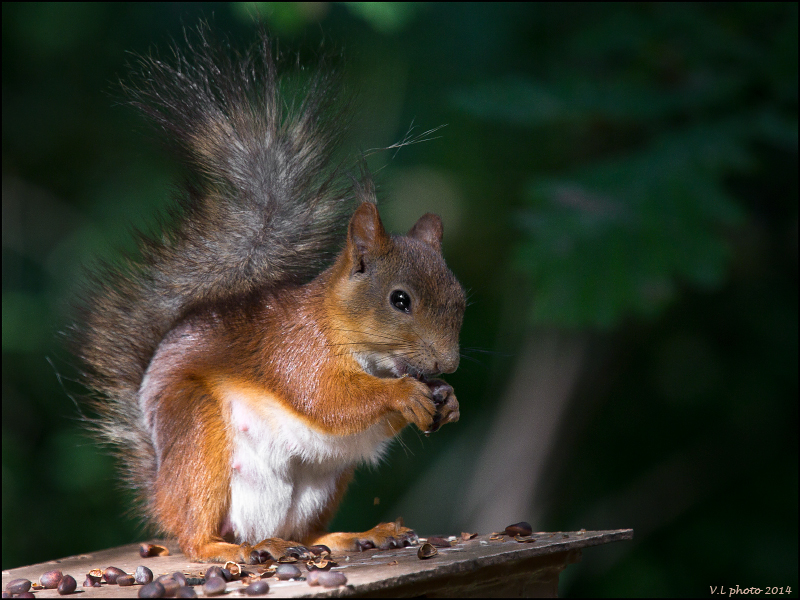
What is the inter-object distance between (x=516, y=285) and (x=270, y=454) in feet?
7.13

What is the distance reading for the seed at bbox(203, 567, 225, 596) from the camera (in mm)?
1289

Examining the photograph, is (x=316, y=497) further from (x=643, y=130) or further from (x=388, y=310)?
(x=643, y=130)

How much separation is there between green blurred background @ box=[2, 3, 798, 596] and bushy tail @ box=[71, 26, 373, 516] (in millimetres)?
729

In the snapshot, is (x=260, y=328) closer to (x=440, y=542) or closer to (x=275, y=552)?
(x=275, y=552)

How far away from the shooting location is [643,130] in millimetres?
3072

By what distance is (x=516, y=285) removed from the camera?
3754mm

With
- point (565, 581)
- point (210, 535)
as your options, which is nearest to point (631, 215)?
point (210, 535)

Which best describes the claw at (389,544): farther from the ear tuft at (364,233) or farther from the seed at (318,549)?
the ear tuft at (364,233)

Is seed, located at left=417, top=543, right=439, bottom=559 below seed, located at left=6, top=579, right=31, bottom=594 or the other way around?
the other way around

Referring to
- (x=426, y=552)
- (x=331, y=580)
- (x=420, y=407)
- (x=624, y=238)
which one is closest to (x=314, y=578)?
(x=331, y=580)

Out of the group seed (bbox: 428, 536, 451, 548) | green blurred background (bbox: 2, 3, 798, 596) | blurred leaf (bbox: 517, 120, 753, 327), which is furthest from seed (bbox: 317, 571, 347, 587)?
green blurred background (bbox: 2, 3, 798, 596)

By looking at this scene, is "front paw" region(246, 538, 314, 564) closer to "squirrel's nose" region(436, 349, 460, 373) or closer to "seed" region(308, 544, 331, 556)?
"seed" region(308, 544, 331, 556)

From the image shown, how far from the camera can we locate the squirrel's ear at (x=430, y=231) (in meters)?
2.05

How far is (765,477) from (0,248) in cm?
370
